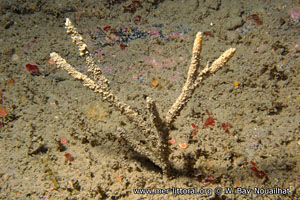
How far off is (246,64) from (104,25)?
132 inches

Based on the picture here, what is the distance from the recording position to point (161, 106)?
10.5ft

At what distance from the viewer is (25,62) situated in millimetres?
4188

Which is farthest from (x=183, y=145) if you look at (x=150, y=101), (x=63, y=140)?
(x=63, y=140)

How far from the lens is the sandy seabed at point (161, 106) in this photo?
248 centimetres

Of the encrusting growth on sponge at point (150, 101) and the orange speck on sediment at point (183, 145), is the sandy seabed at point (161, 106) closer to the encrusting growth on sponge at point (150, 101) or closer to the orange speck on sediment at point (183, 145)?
the orange speck on sediment at point (183, 145)

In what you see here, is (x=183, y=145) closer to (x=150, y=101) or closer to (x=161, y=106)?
(x=161, y=106)

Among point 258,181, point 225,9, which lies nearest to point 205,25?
point 225,9

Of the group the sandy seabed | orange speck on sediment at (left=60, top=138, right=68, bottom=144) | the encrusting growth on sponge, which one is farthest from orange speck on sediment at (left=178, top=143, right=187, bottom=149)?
orange speck on sediment at (left=60, top=138, right=68, bottom=144)

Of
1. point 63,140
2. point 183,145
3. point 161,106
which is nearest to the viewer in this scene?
point 183,145

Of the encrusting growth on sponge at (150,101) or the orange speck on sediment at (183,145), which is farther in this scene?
the orange speck on sediment at (183,145)

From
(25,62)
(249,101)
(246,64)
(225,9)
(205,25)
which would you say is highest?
(225,9)

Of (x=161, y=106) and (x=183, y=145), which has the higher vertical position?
(x=161, y=106)

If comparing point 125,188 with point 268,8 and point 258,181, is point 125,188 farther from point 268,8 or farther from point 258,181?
point 268,8

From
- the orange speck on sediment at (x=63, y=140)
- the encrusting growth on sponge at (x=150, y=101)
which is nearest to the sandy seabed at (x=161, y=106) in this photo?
the orange speck on sediment at (x=63, y=140)
